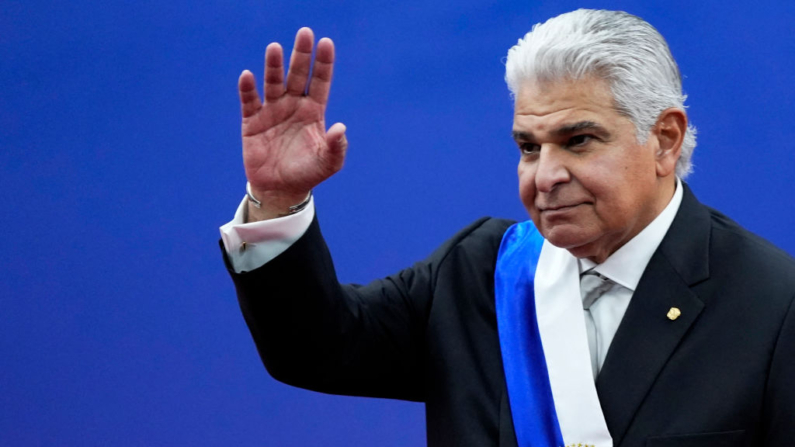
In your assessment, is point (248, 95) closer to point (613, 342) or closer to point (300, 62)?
point (300, 62)

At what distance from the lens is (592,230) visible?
1.61 meters

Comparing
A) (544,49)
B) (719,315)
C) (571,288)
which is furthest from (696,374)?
(544,49)

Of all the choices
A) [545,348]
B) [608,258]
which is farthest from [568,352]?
[608,258]

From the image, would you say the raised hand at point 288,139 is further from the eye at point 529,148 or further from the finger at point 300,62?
the eye at point 529,148

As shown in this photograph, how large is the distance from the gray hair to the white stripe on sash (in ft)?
0.87

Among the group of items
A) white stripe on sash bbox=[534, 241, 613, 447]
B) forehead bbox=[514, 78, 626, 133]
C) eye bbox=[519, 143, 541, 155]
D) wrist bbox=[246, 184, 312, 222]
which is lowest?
white stripe on sash bbox=[534, 241, 613, 447]

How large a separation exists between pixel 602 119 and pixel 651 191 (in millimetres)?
155

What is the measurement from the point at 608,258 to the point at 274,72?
23.8 inches

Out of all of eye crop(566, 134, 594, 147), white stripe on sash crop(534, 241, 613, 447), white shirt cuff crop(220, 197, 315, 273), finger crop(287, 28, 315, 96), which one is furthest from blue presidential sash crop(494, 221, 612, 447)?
finger crop(287, 28, 315, 96)

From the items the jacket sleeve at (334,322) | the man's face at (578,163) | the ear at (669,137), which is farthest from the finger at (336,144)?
the ear at (669,137)

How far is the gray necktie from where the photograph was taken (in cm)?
168

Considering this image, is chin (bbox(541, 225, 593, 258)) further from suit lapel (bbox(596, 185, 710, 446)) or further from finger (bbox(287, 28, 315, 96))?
finger (bbox(287, 28, 315, 96))

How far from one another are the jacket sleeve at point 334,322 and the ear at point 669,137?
37cm

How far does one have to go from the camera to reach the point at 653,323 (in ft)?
Result: 5.28
